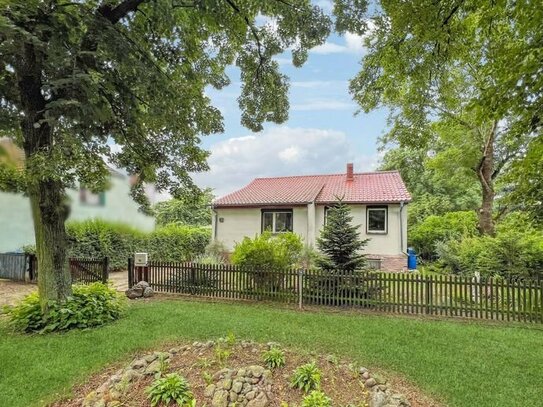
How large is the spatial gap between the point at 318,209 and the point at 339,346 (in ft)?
38.8

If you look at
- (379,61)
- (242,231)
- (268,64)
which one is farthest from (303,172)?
(379,61)

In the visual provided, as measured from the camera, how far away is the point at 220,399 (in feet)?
12.4

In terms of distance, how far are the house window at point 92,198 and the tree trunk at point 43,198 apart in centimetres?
178

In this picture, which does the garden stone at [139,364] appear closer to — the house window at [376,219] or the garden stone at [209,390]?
the garden stone at [209,390]

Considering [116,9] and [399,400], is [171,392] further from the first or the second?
[116,9]

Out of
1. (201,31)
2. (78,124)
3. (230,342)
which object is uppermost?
(201,31)

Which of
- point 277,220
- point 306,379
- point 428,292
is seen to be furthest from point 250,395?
point 277,220

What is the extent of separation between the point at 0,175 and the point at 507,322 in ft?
33.8

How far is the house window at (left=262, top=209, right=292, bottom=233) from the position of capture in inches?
709

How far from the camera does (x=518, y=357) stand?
5.69 meters

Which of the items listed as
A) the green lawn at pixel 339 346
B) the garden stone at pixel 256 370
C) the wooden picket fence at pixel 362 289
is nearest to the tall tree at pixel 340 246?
the wooden picket fence at pixel 362 289

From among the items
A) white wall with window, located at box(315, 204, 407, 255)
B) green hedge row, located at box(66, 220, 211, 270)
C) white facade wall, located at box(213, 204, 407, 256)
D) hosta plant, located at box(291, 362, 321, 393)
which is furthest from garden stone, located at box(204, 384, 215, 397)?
white wall with window, located at box(315, 204, 407, 255)

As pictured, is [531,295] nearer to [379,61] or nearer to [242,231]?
[379,61]

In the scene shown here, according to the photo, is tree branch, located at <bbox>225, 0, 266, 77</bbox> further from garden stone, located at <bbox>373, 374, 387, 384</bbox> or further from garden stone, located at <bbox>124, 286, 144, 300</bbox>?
garden stone, located at <bbox>373, 374, 387, 384</bbox>
